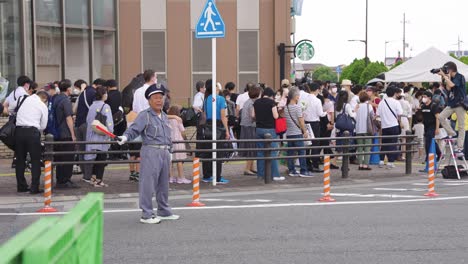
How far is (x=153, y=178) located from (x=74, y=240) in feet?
24.3

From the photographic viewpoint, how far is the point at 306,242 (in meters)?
8.69

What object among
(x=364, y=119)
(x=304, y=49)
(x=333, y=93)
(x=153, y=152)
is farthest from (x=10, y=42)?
(x=153, y=152)

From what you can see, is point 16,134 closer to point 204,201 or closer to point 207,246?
point 204,201

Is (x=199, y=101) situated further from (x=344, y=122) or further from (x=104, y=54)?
(x=104, y=54)

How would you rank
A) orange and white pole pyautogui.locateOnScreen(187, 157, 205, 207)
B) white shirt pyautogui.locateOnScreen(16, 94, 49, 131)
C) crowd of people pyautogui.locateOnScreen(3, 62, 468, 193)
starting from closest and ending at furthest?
orange and white pole pyautogui.locateOnScreen(187, 157, 205, 207) < white shirt pyautogui.locateOnScreen(16, 94, 49, 131) < crowd of people pyautogui.locateOnScreen(3, 62, 468, 193)

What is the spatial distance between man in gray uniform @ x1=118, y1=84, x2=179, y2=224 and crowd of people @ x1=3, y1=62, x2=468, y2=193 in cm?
15

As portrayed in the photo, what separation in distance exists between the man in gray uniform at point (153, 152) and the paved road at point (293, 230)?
1.07 feet

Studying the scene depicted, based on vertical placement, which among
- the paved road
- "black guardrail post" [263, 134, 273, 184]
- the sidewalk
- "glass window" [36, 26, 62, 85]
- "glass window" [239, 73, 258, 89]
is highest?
"glass window" [36, 26, 62, 85]

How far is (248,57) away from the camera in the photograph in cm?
2659

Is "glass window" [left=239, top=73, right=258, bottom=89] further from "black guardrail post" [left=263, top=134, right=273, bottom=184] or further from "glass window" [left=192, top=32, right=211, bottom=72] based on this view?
"black guardrail post" [left=263, top=134, right=273, bottom=184]

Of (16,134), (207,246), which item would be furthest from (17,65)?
(207,246)

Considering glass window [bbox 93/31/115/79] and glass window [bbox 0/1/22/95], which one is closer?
glass window [bbox 0/1/22/95]

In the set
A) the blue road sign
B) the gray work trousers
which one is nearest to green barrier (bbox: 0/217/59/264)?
the gray work trousers

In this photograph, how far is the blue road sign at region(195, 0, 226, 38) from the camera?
1410 centimetres
